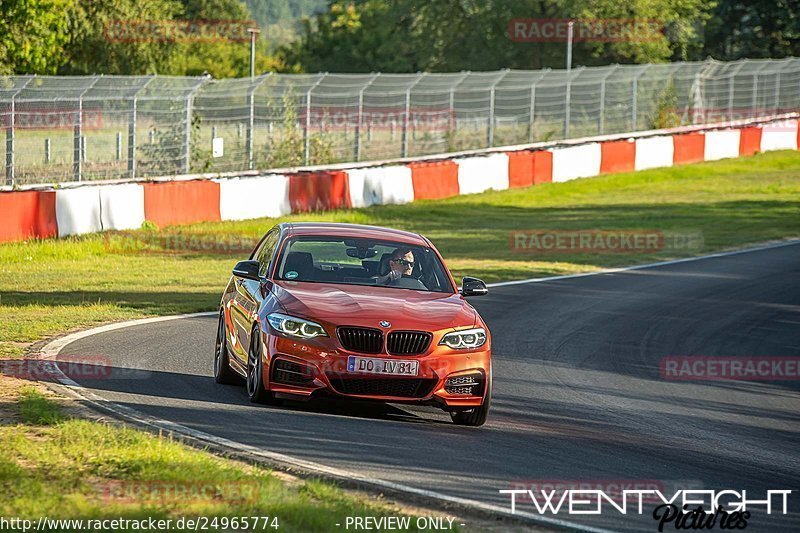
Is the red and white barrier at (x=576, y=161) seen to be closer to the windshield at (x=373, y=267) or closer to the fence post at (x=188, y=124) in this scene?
the fence post at (x=188, y=124)

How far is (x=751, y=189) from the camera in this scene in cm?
3684

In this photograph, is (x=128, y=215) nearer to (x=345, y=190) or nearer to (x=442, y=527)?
(x=345, y=190)

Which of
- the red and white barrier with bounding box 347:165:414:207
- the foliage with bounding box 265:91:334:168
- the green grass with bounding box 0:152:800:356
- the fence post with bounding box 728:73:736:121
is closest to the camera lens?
the green grass with bounding box 0:152:800:356

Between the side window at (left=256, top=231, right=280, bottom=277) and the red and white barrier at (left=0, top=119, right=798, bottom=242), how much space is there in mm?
9888

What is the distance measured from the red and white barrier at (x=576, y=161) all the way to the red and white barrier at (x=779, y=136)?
10.0 m

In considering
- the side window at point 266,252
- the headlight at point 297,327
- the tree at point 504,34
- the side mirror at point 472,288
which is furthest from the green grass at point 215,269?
the tree at point 504,34

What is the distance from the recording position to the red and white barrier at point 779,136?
4569 centimetres

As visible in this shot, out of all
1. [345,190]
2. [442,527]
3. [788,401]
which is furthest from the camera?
[345,190]

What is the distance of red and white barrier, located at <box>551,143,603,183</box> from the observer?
36.4 metres

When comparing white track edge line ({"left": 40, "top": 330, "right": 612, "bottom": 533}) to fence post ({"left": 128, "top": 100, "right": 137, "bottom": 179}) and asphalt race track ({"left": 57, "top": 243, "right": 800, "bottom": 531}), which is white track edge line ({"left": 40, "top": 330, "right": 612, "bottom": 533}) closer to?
asphalt race track ({"left": 57, "top": 243, "right": 800, "bottom": 531})

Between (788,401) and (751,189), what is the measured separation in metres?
26.3

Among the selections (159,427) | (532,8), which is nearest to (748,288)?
(159,427)

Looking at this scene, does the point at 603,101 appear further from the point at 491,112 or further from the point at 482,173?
the point at 482,173

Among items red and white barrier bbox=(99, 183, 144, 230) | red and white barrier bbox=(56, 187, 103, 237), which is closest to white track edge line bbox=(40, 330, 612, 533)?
red and white barrier bbox=(56, 187, 103, 237)
